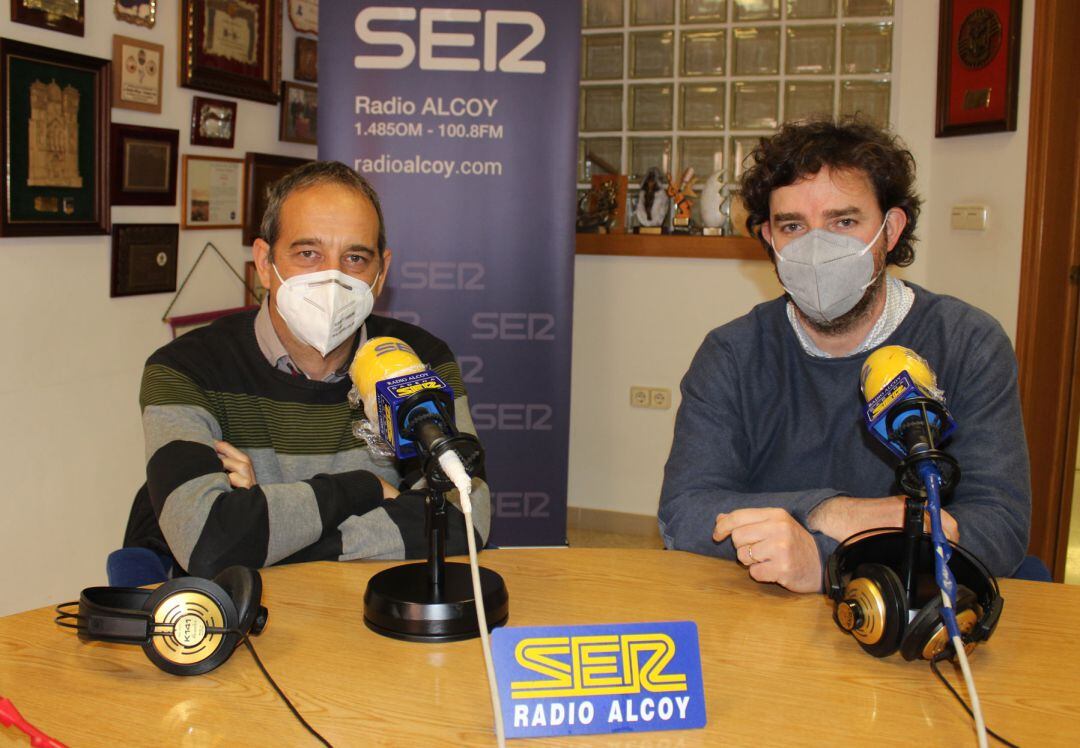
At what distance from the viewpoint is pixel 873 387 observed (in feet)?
3.68

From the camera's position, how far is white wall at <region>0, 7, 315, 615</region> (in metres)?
2.78


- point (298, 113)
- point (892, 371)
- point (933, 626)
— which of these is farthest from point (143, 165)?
point (933, 626)

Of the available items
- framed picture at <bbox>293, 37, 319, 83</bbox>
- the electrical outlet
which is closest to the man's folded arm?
the electrical outlet

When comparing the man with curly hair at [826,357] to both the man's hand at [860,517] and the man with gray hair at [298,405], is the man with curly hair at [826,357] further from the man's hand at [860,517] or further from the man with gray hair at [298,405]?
the man with gray hair at [298,405]

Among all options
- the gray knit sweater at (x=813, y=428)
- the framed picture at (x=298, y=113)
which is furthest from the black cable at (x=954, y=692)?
the framed picture at (x=298, y=113)

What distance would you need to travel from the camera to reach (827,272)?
5.75 ft

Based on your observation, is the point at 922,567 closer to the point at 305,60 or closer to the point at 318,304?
the point at 318,304

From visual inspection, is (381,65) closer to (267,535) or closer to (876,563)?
(267,535)

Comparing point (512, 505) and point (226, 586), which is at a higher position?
point (226, 586)

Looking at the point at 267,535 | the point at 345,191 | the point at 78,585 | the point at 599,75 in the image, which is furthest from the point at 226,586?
the point at 599,75

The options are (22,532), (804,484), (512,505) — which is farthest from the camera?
(512,505)

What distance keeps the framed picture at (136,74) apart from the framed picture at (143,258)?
1.26ft

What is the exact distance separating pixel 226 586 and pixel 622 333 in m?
3.15

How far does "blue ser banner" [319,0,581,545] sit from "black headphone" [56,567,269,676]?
2159mm
